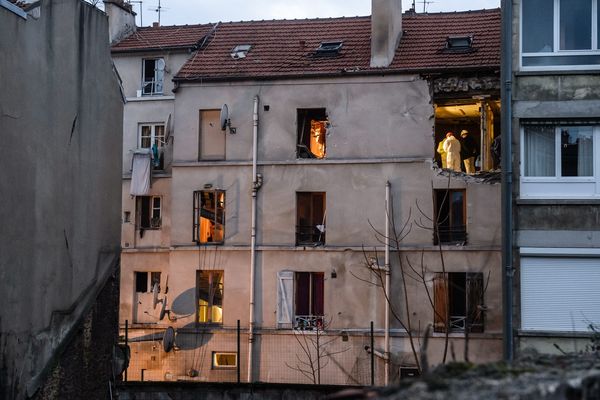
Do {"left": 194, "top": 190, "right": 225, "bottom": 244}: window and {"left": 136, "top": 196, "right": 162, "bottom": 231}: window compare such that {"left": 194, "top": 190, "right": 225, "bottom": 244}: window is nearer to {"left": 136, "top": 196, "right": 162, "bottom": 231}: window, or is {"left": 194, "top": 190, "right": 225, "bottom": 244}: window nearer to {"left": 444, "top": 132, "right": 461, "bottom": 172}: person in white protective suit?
{"left": 136, "top": 196, "right": 162, "bottom": 231}: window

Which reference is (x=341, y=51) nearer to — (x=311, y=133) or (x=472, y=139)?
(x=311, y=133)

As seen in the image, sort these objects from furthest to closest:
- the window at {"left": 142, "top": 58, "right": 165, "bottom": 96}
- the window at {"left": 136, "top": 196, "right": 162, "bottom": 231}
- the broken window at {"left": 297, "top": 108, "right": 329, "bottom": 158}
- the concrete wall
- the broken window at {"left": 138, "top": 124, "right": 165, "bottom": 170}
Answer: the window at {"left": 142, "top": 58, "right": 165, "bottom": 96}
the broken window at {"left": 138, "top": 124, "right": 165, "bottom": 170}
the window at {"left": 136, "top": 196, "right": 162, "bottom": 231}
the broken window at {"left": 297, "top": 108, "right": 329, "bottom": 158}
the concrete wall

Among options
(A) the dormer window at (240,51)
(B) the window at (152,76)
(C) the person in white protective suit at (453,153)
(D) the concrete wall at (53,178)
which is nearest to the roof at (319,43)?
(A) the dormer window at (240,51)

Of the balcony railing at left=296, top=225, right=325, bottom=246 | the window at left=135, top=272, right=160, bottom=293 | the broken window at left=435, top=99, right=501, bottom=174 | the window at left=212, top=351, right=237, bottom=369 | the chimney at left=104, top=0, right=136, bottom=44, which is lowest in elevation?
the window at left=212, top=351, right=237, bottom=369

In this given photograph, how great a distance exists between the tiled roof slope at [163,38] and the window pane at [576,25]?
597 inches

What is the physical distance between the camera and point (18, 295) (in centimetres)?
1914

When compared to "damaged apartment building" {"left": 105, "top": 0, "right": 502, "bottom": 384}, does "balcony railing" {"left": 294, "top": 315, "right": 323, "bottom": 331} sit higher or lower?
lower

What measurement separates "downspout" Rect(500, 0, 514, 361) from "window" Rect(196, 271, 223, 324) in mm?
11240

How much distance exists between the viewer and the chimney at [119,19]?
3838 centimetres

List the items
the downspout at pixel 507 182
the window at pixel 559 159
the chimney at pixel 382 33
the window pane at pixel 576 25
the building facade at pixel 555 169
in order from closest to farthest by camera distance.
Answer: the building facade at pixel 555 169
the downspout at pixel 507 182
the window at pixel 559 159
the window pane at pixel 576 25
the chimney at pixel 382 33

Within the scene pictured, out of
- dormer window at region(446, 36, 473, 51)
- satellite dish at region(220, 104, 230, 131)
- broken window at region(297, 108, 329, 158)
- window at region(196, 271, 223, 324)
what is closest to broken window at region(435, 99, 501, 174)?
dormer window at region(446, 36, 473, 51)

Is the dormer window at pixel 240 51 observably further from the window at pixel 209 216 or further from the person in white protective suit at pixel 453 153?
the person in white protective suit at pixel 453 153

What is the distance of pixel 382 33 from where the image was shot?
108 feet

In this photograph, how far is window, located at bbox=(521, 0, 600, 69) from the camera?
25453 mm
